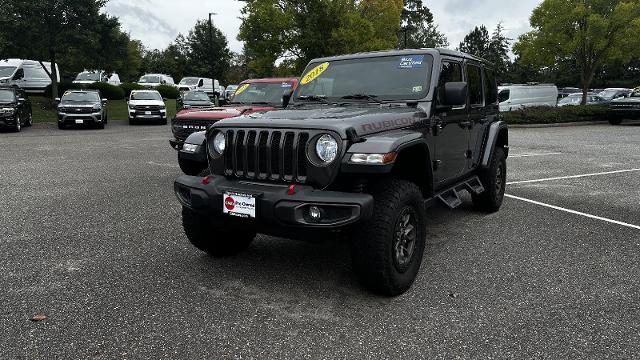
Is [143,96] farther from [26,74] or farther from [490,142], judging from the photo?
[490,142]

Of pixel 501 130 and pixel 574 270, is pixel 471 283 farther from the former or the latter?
pixel 501 130

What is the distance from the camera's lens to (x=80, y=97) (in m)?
19.4

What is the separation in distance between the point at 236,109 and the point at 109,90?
26.2m

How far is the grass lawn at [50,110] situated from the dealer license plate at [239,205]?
21.4m

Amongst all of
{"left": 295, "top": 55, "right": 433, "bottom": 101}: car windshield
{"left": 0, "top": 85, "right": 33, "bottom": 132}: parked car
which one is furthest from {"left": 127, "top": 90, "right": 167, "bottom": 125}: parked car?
{"left": 295, "top": 55, "right": 433, "bottom": 101}: car windshield

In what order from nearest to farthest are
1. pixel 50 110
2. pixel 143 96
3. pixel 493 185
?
pixel 493 185, pixel 143 96, pixel 50 110

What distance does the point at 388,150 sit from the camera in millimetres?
3291

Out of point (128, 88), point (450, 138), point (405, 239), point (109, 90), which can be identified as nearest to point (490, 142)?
point (450, 138)

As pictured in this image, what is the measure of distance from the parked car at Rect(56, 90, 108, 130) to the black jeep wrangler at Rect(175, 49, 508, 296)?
54.4ft

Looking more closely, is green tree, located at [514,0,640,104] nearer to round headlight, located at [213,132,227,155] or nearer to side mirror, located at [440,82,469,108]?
side mirror, located at [440,82,469,108]

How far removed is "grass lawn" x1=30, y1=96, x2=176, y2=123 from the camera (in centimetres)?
2261

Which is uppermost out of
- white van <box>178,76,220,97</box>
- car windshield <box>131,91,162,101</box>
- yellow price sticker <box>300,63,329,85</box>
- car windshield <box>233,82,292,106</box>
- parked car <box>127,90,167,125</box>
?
white van <box>178,76,220,97</box>

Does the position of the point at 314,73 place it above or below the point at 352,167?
above

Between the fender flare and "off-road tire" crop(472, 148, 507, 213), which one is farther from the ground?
the fender flare
